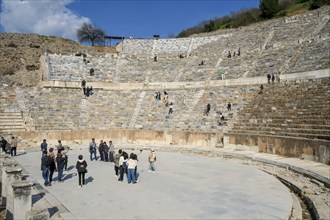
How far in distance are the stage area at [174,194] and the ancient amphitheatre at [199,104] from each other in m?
0.11

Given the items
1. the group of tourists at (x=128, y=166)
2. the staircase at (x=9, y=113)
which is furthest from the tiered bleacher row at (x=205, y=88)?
the group of tourists at (x=128, y=166)

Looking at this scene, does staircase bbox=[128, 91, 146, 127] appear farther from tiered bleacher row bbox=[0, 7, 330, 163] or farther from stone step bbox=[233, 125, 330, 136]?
stone step bbox=[233, 125, 330, 136]

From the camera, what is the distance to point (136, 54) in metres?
43.5

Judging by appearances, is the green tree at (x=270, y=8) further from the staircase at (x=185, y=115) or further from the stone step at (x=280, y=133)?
the stone step at (x=280, y=133)

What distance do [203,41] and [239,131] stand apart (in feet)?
69.9

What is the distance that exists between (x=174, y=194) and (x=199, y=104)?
19.8 metres

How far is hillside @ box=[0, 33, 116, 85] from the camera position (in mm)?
36312

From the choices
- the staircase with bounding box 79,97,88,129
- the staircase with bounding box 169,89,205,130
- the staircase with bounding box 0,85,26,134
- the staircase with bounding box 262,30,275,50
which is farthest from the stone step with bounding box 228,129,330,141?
the staircase with bounding box 0,85,26,134

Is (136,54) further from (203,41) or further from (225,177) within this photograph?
(225,177)

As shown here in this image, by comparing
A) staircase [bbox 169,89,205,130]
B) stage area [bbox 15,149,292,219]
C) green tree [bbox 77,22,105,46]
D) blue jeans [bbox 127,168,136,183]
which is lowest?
stage area [bbox 15,149,292,219]

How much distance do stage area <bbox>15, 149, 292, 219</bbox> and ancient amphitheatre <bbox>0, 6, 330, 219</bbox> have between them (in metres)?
0.11

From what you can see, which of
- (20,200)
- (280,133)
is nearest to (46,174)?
(20,200)

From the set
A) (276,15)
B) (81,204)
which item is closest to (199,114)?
(81,204)

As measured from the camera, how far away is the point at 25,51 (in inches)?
1597
